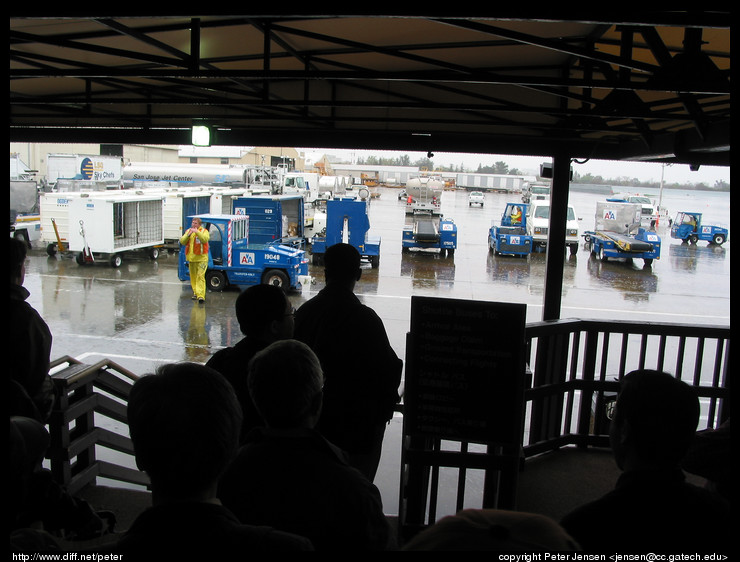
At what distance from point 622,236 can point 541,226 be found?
3647mm

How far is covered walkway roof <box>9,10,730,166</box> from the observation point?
4.75 meters

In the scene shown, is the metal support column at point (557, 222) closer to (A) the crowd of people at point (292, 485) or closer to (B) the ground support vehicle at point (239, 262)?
(A) the crowd of people at point (292, 485)

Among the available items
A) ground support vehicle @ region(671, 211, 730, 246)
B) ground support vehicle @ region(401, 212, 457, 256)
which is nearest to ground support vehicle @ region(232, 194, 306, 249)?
ground support vehicle @ region(401, 212, 457, 256)

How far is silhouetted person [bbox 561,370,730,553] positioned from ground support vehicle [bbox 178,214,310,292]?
16426mm

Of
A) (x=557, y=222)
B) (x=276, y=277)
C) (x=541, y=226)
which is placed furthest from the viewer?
(x=541, y=226)

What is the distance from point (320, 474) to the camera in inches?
79.1

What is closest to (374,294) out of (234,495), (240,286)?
(240,286)

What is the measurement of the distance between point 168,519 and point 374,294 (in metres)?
18.0

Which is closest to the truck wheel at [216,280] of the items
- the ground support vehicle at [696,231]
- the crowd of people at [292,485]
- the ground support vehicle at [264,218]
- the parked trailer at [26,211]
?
the ground support vehicle at [264,218]

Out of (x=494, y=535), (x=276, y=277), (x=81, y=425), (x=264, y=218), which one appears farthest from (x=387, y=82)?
(x=264, y=218)

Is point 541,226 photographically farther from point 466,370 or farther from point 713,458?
point 713,458

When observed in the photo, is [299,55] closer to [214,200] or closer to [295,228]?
[295,228]

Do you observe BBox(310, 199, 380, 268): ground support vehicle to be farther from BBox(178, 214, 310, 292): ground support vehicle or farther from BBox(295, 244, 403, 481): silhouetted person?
BBox(295, 244, 403, 481): silhouetted person

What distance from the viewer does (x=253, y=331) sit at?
10.9 feet
